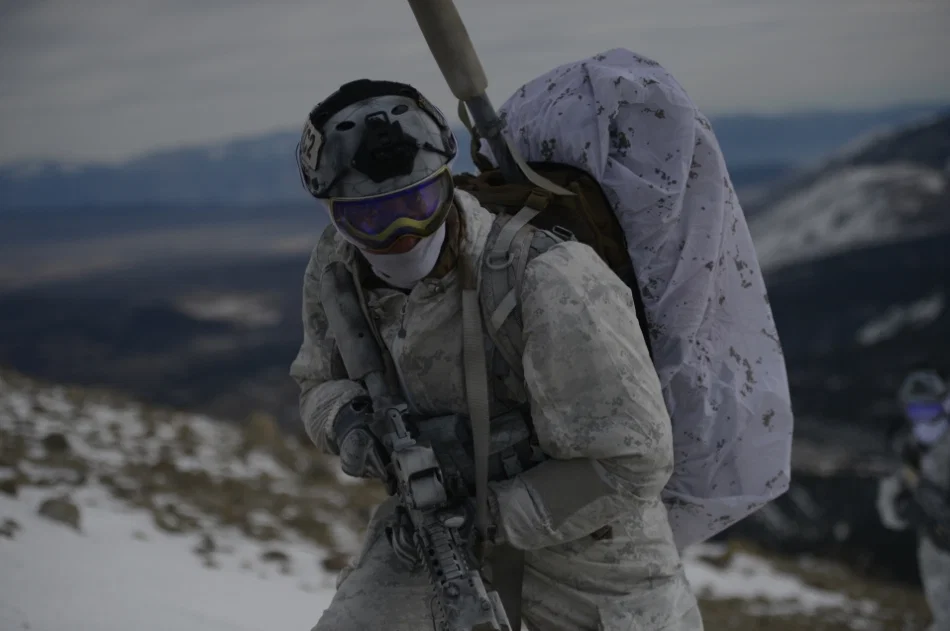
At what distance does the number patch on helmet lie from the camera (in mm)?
1934

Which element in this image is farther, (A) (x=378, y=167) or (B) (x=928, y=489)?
(B) (x=928, y=489)

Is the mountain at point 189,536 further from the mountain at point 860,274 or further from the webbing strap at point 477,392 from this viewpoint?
the mountain at point 860,274

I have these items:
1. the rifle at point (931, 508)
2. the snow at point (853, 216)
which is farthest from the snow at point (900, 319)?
the rifle at point (931, 508)

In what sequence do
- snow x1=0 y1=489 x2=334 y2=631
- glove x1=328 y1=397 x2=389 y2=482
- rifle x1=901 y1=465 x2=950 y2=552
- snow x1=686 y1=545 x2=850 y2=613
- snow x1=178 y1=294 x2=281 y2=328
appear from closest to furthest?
1. glove x1=328 y1=397 x2=389 y2=482
2. snow x1=0 y1=489 x2=334 y2=631
3. rifle x1=901 y1=465 x2=950 y2=552
4. snow x1=686 y1=545 x2=850 y2=613
5. snow x1=178 y1=294 x2=281 y2=328

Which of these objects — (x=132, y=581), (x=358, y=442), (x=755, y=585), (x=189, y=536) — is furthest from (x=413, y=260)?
(x=755, y=585)

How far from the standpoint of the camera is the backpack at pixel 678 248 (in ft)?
6.95

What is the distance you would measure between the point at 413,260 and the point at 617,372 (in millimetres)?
444

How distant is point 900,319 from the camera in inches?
591

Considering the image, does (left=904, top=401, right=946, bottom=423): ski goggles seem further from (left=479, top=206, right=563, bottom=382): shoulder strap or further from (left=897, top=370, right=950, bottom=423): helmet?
(left=479, top=206, right=563, bottom=382): shoulder strap

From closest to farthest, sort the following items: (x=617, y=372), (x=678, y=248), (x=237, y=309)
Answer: (x=617, y=372) → (x=678, y=248) → (x=237, y=309)

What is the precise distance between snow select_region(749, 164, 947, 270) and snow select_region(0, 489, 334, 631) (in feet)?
39.6

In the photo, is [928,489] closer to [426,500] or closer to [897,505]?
[897,505]

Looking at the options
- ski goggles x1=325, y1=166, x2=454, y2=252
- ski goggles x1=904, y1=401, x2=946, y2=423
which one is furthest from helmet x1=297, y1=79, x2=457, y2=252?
ski goggles x1=904, y1=401, x2=946, y2=423

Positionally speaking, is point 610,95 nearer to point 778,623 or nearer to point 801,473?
point 778,623
